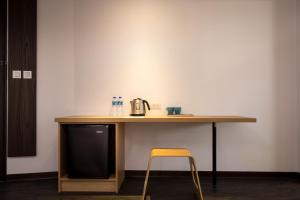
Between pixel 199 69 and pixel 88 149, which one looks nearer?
pixel 88 149

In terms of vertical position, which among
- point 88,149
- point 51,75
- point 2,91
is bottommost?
point 88,149

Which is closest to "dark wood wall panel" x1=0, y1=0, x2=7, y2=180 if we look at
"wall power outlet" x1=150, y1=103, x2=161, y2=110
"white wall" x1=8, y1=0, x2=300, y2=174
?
"white wall" x1=8, y1=0, x2=300, y2=174

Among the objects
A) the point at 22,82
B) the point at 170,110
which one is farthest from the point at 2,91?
the point at 170,110

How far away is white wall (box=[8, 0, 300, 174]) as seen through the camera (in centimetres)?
284

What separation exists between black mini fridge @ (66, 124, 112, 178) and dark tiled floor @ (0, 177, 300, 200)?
340 millimetres

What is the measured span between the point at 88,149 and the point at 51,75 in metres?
1.20

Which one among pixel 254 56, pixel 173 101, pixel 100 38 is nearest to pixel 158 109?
pixel 173 101

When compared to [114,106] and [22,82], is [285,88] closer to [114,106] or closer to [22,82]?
[114,106]

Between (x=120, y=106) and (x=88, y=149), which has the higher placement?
(x=120, y=106)

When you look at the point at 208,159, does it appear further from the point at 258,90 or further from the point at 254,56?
the point at 254,56

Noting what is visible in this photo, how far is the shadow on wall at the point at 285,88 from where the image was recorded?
2.83 metres

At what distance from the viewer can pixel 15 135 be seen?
8.77ft

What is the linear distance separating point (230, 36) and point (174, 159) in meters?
1.82

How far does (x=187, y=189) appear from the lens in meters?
2.40
